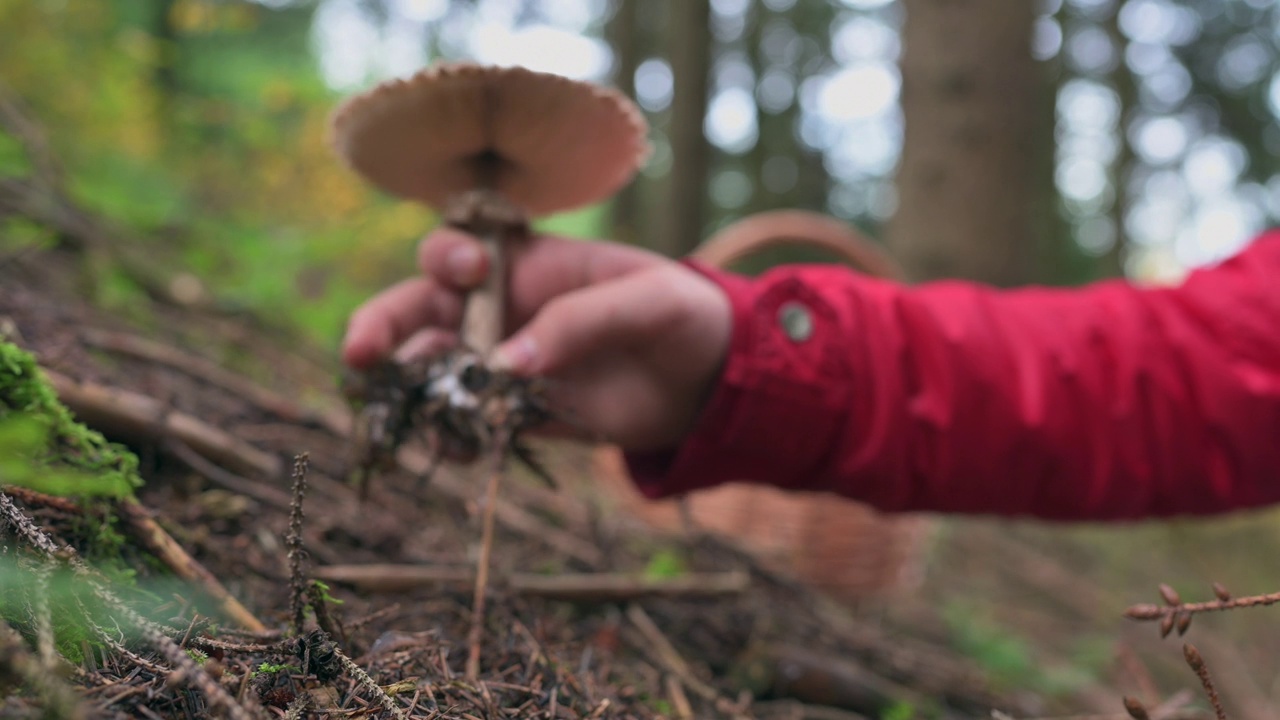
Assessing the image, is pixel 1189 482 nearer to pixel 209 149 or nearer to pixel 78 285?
pixel 78 285

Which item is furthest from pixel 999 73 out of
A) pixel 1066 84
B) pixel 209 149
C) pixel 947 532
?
pixel 1066 84

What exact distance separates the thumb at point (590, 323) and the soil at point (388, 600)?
Answer: 1.00 feet

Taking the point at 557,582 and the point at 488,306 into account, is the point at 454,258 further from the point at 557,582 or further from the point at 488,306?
the point at 557,582

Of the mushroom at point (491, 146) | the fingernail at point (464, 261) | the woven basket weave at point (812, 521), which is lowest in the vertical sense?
the woven basket weave at point (812, 521)

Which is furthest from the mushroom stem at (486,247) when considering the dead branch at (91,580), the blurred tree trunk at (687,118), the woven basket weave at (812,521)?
the blurred tree trunk at (687,118)

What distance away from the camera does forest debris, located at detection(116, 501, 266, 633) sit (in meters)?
1.09

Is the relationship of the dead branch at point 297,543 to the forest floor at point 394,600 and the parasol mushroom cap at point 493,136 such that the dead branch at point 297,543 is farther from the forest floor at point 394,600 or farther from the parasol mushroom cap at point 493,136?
the parasol mushroom cap at point 493,136

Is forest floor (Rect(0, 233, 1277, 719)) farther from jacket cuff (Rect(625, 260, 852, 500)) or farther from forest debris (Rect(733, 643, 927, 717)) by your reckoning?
jacket cuff (Rect(625, 260, 852, 500))

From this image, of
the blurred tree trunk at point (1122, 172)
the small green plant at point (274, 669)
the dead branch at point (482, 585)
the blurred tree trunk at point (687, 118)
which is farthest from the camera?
the blurred tree trunk at point (1122, 172)

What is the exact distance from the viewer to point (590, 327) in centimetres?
156

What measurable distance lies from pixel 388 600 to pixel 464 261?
668mm

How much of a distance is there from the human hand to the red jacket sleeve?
9 centimetres

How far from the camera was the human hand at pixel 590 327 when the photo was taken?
1.56 m

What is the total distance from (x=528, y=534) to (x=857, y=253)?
1.69 metres
